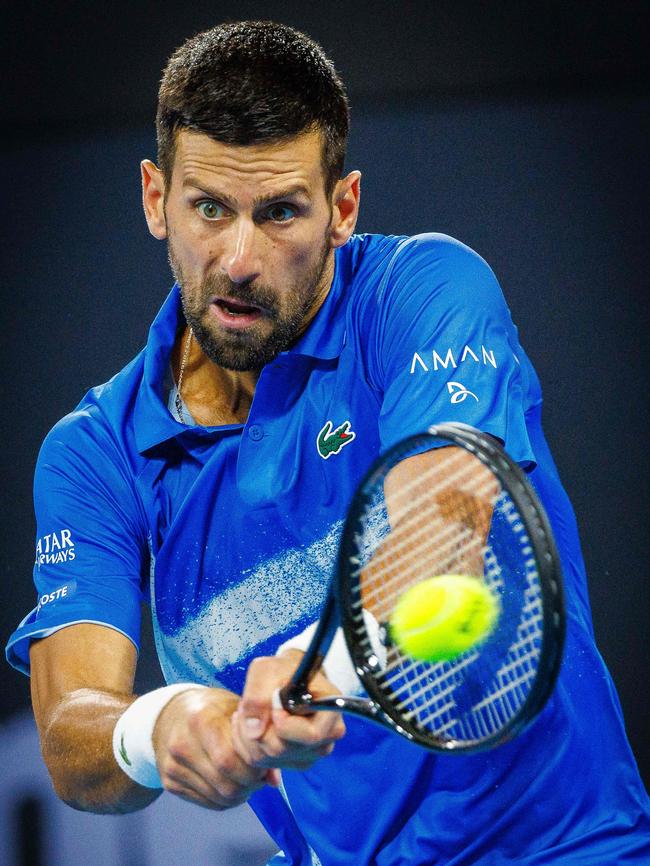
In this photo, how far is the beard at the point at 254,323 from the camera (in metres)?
1.67

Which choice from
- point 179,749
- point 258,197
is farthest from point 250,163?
point 179,749

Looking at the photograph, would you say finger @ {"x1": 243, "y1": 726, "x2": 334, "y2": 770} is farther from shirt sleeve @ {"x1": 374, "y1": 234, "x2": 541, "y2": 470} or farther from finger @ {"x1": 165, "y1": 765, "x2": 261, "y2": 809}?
shirt sleeve @ {"x1": 374, "y1": 234, "x2": 541, "y2": 470}

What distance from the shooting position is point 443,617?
1.20m

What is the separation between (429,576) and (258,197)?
599mm

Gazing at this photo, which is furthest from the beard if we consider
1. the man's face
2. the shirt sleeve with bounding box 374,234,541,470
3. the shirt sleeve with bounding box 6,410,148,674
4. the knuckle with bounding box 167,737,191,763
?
the knuckle with bounding box 167,737,191,763

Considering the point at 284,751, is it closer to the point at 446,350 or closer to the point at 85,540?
the point at 446,350

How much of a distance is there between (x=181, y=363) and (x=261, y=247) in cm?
35

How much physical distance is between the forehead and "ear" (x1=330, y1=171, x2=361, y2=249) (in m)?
0.08

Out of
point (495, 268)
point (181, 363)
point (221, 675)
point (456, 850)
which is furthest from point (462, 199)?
point (456, 850)

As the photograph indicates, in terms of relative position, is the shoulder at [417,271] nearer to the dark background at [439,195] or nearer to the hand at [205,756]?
the hand at [205,756]

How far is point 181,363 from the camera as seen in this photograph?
6.33 ft

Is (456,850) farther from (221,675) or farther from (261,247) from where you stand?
(261,247)

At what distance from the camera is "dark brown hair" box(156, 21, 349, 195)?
1.64 metres

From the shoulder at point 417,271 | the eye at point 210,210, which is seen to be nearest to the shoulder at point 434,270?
the shoulder at point 417,271
